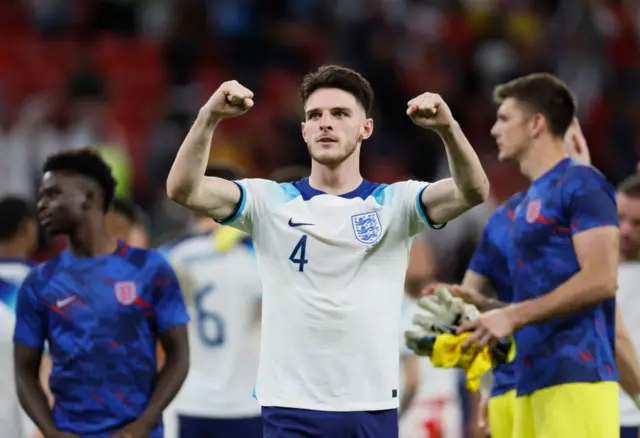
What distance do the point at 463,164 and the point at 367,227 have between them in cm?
45

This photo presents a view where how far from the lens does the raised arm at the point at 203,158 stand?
453 centimetres

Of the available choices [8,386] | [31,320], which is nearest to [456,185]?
[31,320]

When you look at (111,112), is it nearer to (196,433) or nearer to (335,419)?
(196,433)

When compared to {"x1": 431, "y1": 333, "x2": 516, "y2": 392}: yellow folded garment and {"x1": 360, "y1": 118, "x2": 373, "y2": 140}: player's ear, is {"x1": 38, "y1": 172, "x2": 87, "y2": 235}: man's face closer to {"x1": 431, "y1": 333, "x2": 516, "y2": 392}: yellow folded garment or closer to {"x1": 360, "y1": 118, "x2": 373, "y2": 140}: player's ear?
{"x1": 360, "y1": 118, "x2": 373, "y2": 140}: player's ear

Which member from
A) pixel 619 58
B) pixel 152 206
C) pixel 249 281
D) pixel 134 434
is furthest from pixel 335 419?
pixel 619 58

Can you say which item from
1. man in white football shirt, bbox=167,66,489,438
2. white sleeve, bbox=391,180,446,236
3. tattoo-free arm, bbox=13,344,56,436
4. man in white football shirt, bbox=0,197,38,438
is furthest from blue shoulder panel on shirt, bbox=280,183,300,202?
man in white football shirt, bbox=0,197,38,438

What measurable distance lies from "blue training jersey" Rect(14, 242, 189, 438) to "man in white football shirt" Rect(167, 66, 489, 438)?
72 centimetres

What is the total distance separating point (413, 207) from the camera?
481cm

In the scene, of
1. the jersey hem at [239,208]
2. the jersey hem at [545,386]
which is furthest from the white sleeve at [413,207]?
the jersey hem at [545,386]

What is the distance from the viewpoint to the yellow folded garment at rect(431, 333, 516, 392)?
197 inches

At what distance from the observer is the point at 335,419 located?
462 centimetres

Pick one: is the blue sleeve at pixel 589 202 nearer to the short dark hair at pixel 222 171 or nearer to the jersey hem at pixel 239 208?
the jersey hem at pixel 239 208

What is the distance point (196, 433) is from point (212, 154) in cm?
797

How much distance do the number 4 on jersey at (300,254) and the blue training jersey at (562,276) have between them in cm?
111
